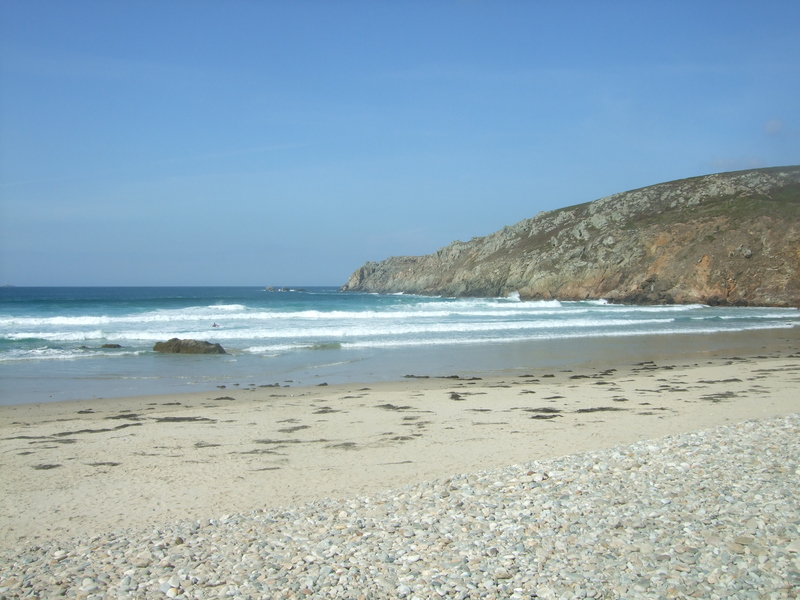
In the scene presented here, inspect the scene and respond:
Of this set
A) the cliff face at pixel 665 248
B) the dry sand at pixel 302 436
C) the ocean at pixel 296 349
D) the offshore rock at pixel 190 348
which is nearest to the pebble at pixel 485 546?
the dry sand at pixel 302 436

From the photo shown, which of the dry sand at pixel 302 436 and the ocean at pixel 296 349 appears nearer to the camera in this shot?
the dry sand at pixel 302 436

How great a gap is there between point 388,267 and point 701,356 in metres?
108

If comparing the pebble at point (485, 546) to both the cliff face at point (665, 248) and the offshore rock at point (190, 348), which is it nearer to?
the offshore rock at point (190, 348)

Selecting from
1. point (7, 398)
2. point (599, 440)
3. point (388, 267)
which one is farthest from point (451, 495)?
point (388, 267)

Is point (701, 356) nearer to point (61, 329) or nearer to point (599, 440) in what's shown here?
point (599, 440)

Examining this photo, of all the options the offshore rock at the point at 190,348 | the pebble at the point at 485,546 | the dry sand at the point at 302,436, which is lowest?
the dry sand at the point at 302,436

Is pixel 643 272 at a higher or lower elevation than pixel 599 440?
higher

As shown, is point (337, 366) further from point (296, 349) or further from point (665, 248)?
point (665, 248)

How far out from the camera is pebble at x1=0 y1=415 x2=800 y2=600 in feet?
13.0

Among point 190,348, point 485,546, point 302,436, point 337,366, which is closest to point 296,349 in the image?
point 190,348

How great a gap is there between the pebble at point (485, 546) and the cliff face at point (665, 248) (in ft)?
162

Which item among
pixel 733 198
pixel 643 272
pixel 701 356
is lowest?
pixel 701 356

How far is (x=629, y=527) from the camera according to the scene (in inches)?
189

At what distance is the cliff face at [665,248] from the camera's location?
160ft
